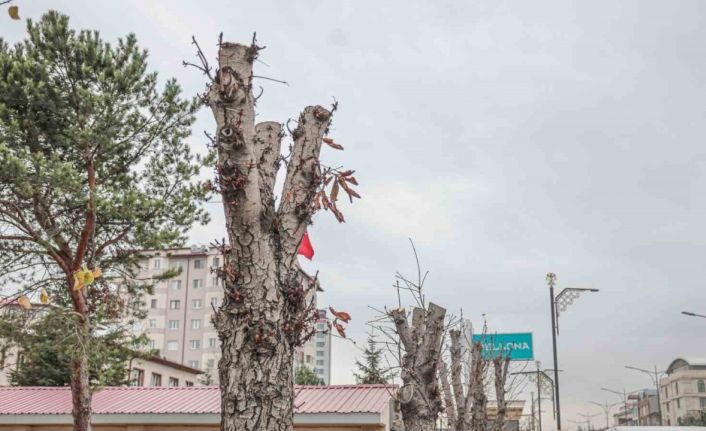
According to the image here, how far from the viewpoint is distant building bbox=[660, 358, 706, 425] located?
269ft

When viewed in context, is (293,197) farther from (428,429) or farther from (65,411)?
(65,411)

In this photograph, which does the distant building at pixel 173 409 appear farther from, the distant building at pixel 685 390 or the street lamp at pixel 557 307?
the distant building at pixel 685 390

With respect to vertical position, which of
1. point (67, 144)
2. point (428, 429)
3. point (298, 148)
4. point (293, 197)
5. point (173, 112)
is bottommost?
point (428, 429)

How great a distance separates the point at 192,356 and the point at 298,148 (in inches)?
2730

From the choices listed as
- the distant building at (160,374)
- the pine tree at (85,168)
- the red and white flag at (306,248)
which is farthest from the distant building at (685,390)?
the red and white flag at (306,248)

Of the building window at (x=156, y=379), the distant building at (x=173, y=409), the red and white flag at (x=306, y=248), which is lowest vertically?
the distant building at (x=173, y=409)

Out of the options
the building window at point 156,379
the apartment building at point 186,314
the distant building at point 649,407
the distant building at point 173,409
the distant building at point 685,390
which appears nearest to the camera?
the distant building at point 173,409

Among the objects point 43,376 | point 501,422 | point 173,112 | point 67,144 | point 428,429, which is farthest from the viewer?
point 43,376

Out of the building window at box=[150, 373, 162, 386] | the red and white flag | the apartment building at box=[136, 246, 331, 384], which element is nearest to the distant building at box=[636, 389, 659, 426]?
the apartment building at box=[136, 246, 331, 384]

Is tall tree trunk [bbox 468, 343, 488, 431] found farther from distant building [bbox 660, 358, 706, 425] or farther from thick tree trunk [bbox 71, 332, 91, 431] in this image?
distant building [bbox 660, 358, 706, 425]

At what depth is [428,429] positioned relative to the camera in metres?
9.88

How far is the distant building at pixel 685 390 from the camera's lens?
81875 mm

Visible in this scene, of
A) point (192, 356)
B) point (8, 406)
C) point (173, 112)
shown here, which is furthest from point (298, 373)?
point (173, 112)

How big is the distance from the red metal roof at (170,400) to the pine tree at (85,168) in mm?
1837
